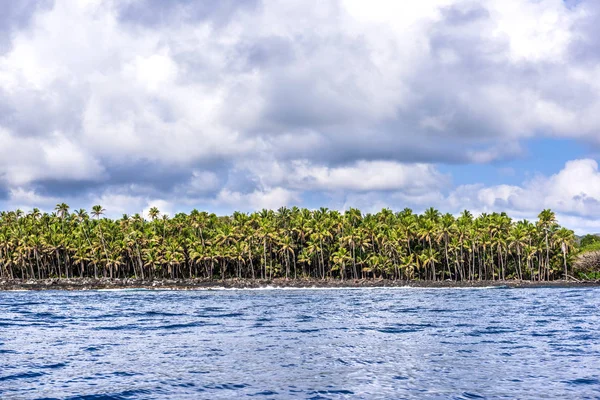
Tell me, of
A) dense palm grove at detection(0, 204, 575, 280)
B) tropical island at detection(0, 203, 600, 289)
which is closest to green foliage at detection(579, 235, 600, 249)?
tropical island at detection(0, 203, 600, 289)

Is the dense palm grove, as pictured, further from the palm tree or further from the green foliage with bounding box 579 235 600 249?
the green foliage with bounding box 579 235 600 249

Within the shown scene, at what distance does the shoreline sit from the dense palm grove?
278 inches

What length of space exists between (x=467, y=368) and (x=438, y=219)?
131 meters

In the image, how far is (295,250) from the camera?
152625 millimetres

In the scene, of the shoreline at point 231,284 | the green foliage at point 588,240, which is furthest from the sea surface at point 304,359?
the green foliage at point 588,240

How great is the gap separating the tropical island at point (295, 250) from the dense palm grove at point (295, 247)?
27cm

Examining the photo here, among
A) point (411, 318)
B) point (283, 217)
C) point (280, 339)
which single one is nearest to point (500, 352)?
point (280, 339)

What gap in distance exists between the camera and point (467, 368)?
2133 cm

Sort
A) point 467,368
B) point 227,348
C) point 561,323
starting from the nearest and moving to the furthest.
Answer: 1. point 467,368
2. point 227,348
3. point 561,323

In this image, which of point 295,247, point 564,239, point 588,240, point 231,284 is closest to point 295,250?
point 295,247

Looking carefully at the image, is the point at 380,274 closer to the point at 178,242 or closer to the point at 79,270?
the point at 178,242

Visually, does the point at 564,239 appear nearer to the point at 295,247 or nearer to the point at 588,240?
the point at 588,240

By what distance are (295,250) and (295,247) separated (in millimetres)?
3274

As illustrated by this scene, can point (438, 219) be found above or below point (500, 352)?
above
